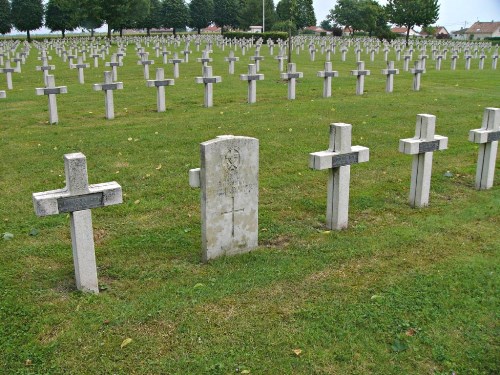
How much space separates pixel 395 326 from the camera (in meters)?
4.59

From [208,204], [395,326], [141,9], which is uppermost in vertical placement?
[141,9]

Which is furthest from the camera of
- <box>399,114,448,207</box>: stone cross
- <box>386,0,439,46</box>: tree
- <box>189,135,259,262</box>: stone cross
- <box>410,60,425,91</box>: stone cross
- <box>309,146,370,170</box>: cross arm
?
<box>386,0,439,46</box>: tree

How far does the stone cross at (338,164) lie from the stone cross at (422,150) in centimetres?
83

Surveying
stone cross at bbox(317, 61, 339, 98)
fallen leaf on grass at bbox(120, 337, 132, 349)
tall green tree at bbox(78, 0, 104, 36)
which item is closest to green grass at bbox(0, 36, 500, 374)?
fallen leaf on grass at bbox(120, 337, 132, 349)

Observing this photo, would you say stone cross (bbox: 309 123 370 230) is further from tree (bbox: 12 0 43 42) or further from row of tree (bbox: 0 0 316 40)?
tree (bbox: 12 0 43 42)

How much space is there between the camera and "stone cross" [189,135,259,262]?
5.55 meters

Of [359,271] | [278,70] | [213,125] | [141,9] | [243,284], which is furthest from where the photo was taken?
[141,9]

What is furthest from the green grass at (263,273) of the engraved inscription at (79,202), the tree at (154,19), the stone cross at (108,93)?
the tree at (154,19)

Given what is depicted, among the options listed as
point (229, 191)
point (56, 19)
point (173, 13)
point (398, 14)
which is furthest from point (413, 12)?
point (229, 191)

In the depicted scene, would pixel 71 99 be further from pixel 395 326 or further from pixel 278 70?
pixel 395 326

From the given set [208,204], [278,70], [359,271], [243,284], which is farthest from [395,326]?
[278,70]

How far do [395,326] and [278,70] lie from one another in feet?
73.2

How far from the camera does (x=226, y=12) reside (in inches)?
3563

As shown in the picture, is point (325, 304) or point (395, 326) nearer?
point (395, 326)
